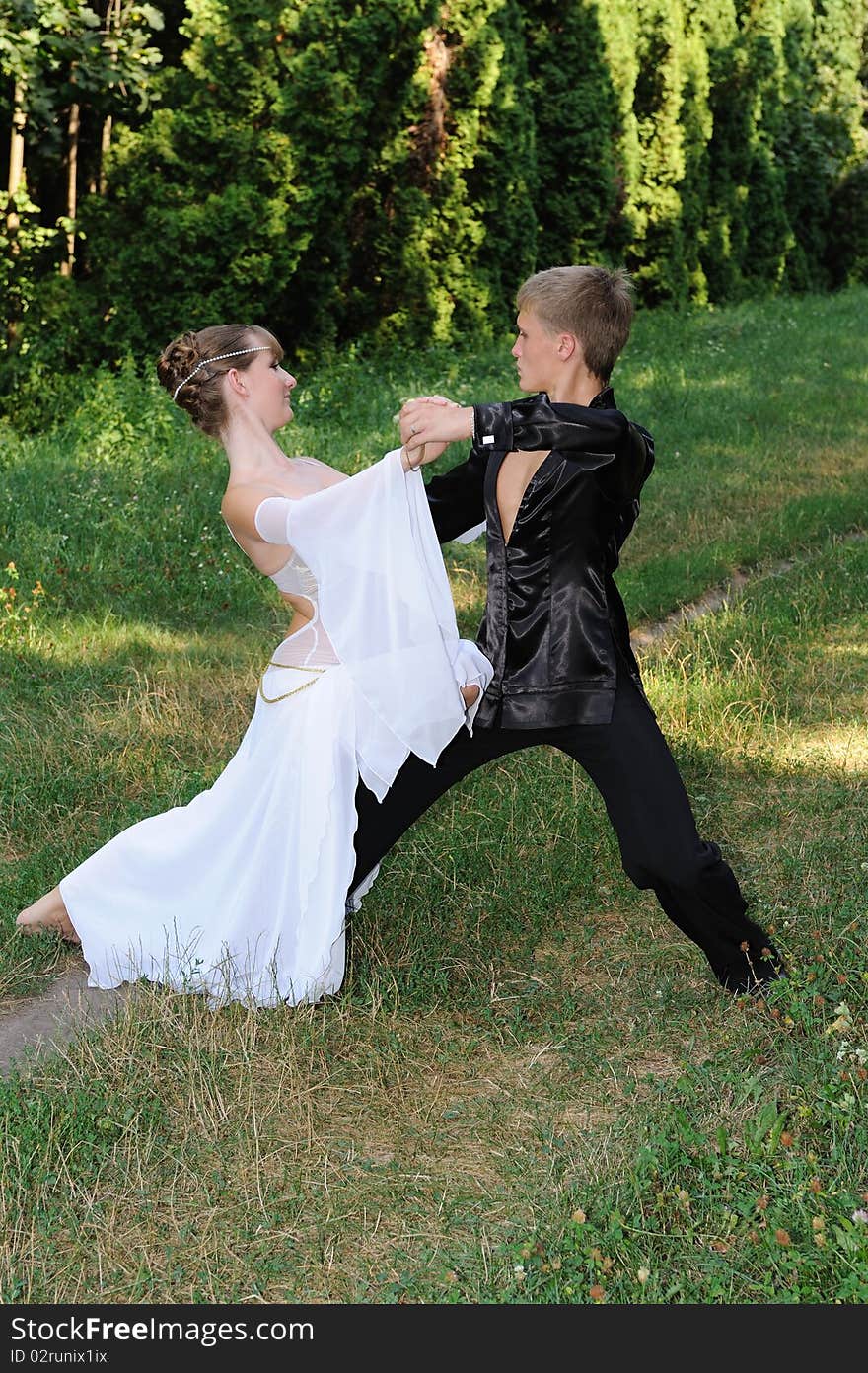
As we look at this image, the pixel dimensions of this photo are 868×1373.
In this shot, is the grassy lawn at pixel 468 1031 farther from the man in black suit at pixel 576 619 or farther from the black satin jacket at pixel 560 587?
the black satin jacket at pixel 560 587

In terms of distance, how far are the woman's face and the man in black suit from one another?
494 millimetres

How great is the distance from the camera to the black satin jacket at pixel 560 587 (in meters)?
3.71

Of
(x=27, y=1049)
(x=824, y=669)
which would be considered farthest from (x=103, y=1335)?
(x=824, y=669)

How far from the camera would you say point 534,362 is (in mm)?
3750

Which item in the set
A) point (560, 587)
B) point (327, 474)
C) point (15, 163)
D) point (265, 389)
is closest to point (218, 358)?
point (265, 389)

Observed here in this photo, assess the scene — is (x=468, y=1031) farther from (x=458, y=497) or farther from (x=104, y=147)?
(x=104, y=147)

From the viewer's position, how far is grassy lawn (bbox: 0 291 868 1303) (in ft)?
10.3

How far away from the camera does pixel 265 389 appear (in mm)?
4027

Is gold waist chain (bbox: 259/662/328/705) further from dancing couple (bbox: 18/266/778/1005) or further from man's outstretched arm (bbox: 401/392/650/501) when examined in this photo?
man's outstretched arm (bbox: 401/392/650/501)

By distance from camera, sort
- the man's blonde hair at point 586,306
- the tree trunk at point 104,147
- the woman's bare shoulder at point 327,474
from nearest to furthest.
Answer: the man's blonde hair at point 586,306, the woman's bare shoulder at point 327,474, the tree trunk at point 104,147

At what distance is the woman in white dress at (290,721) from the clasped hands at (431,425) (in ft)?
0.34

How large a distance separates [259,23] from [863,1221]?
10322 millimetres

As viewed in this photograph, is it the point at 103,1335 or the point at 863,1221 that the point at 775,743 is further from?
the point at 103,1335

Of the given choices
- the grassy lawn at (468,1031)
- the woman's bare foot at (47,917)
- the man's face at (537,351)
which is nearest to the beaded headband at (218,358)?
the man's face at (537,351)
